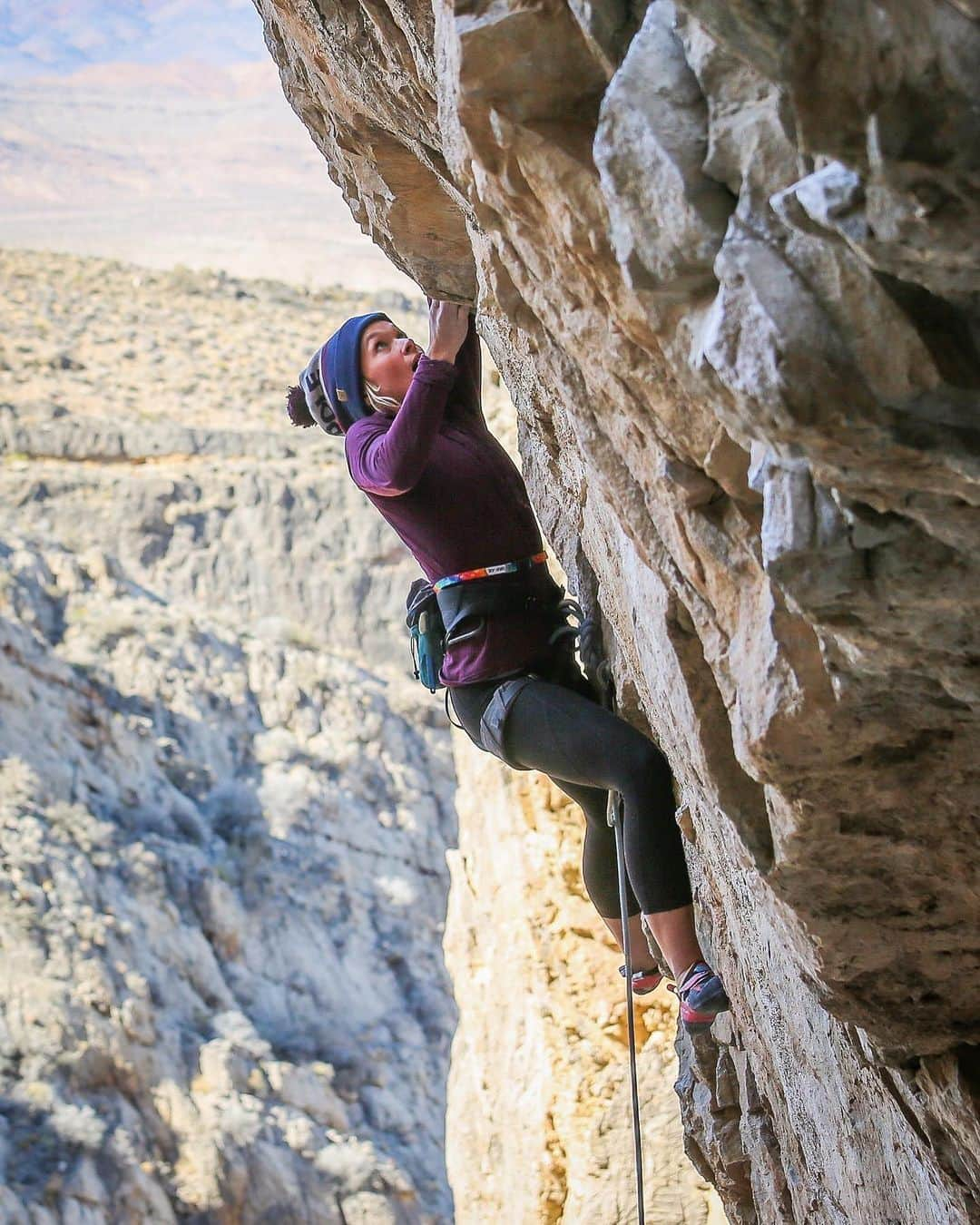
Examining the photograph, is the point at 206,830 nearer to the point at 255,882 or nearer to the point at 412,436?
the point at 255,882

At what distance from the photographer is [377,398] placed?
360cm

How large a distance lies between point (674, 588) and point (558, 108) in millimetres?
813

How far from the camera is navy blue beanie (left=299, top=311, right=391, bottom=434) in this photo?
141 inches

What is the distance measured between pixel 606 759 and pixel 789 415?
2.14m

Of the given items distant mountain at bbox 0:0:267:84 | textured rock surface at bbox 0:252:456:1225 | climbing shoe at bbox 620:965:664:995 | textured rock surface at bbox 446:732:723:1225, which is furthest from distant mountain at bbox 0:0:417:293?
climbing shoe at bbox 620:965:664:995

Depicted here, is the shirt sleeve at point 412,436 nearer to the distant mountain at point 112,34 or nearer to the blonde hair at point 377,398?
the blonde hair at point 377,398

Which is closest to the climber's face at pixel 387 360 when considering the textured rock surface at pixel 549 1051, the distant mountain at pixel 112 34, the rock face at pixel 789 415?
the rock face at pixel 789 415

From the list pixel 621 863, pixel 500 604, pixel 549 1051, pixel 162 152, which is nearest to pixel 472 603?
pixel 500 604

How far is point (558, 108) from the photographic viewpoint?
1833 mm

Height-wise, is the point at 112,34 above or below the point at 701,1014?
above

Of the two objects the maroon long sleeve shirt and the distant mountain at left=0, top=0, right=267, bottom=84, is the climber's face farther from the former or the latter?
the distant mountain at left=0, top=0, right=267, bottom=84

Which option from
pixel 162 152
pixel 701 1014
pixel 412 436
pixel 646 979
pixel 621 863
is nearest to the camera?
pixel 412 436

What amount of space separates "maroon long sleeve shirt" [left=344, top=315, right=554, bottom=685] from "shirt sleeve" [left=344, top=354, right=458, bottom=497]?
2.3 inches

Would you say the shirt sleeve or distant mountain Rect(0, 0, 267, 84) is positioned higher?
distant mountain Rect(0, 0, 267, 84)
